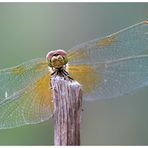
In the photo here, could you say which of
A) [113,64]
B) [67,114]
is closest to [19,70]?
[113,64]

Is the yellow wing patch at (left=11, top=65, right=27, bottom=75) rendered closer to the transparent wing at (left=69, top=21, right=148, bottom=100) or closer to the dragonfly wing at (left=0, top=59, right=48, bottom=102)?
the dragonfly wing at (left=0, top=59, right=48, bottom=102)

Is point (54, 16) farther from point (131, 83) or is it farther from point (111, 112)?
point (131, 83)

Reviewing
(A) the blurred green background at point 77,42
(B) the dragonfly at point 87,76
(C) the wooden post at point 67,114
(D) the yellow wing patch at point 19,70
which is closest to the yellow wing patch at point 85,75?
(B) the dragonfly at point 87,76

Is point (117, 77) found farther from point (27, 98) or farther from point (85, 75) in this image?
point (27, 98)

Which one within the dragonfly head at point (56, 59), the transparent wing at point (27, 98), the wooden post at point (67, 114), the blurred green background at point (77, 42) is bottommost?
the wooden post at point (67, 114)

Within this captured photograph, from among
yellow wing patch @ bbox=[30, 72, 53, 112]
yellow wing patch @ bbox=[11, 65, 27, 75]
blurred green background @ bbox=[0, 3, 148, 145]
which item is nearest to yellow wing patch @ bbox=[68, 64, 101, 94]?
yellow wing patch @ bbox=[30, 72, 53, 112]

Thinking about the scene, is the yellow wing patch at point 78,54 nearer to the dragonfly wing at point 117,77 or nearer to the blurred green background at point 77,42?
the dragonfly wing at point 117,77

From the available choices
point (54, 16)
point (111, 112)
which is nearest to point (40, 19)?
point (54, 16)
